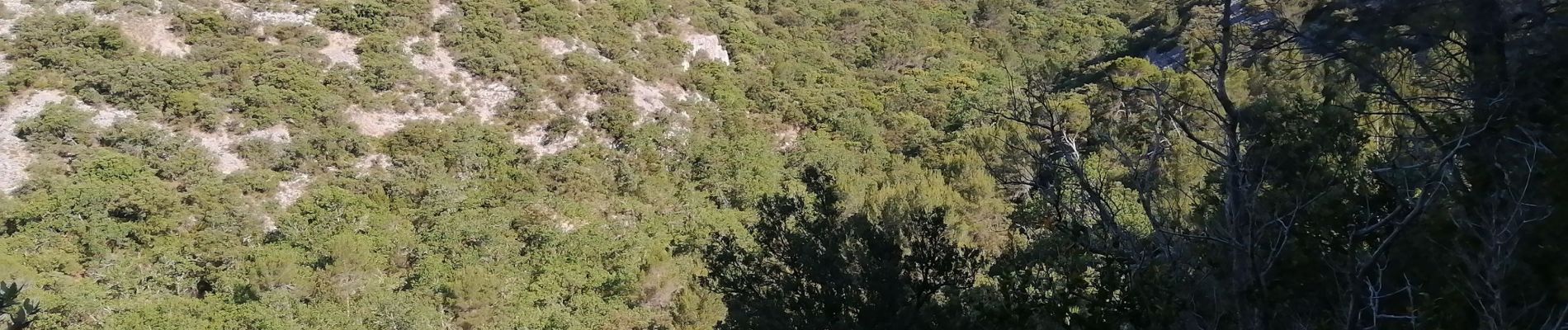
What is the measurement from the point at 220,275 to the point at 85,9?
8851mm

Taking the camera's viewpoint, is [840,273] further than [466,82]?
No

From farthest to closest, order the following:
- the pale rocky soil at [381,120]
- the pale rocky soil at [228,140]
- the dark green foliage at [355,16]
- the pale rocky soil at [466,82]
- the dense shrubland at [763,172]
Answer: the dark green foliage at [355,16], the pale rocky soil at [466,82], the pale rocky soil at [381,120], the pale rocky soil at [228,140], the dense shrubland at [763,172]

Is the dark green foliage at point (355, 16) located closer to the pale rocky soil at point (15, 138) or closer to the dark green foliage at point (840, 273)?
the pale rocky soil at point (15, 138)

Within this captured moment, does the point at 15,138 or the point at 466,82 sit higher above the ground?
the point at 466,82

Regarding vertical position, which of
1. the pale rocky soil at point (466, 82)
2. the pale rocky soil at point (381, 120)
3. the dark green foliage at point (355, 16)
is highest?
the dark green foliage at point (355, 16)

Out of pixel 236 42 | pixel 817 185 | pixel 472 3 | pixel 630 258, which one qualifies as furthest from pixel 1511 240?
pixel 472 3

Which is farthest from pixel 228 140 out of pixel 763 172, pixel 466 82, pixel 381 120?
pixel 763 172

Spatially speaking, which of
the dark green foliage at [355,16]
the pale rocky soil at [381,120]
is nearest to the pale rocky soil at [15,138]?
the pale rocky soil at [381,120]

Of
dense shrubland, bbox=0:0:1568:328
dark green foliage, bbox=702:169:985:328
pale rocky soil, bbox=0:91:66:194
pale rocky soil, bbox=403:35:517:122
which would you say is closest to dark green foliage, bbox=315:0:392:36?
dense shrubland, bbox=0:0:1568:328

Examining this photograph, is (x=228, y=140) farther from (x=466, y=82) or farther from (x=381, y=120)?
(x=466, y=82)

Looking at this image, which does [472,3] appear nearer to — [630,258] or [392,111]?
[392,111]

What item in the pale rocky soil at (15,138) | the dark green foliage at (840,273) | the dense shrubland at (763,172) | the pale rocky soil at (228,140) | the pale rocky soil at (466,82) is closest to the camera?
the dense shrubland at (763,172)

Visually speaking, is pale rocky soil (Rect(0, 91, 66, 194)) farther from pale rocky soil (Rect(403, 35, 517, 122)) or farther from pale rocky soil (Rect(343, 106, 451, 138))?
pale rocky soil (Rect(403, 35, 517, 122))

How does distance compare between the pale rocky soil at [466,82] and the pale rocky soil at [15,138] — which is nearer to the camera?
the pale rocky soil at [15,138]
